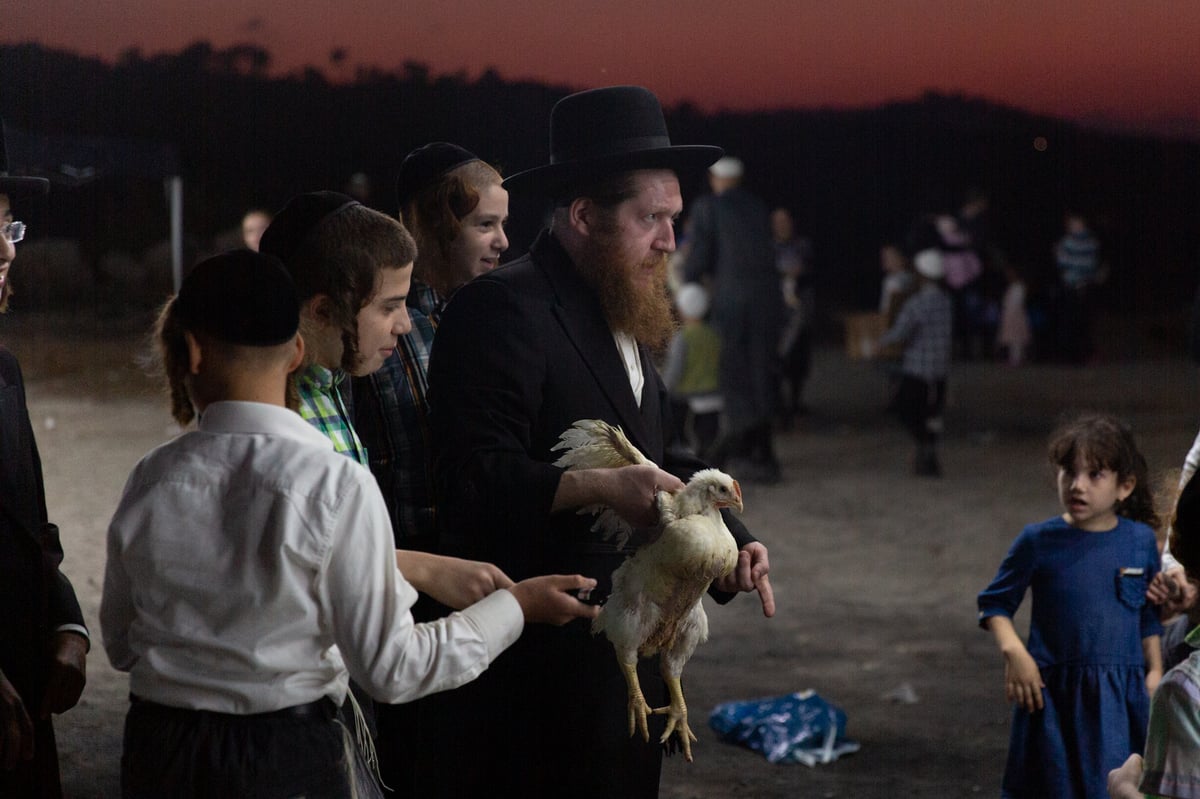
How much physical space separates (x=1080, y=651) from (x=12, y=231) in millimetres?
2945

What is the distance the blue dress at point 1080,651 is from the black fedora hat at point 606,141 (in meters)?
1.65

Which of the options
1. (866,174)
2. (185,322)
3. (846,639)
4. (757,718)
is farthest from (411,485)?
(866,174)

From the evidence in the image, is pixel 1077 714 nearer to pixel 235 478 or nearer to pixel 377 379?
pixel 377 379

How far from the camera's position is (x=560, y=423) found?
2.83 m

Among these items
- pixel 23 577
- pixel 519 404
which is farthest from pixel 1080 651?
pixel 23 577

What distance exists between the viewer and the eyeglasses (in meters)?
2.86

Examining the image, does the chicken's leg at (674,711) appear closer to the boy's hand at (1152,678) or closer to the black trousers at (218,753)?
the black trousers at (218,753)

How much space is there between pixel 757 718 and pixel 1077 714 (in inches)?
62.4

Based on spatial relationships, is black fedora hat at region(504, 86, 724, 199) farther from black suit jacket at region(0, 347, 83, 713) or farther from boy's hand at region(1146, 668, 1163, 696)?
boy's hand at region(1146, 668, 1163, 696)

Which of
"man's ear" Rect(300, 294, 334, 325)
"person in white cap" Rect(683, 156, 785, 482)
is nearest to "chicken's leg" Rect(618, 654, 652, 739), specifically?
"man's ear" Rect(300, 294, 334, 325)

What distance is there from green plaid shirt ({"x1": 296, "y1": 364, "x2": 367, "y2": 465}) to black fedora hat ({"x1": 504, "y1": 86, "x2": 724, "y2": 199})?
28.4 inches

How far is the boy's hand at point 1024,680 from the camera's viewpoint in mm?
3715

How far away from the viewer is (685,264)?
33.0 ft

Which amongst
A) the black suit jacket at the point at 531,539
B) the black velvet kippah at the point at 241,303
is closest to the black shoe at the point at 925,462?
the black suit jacket at the point at 531,539
